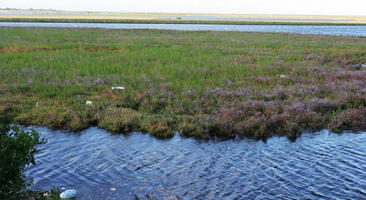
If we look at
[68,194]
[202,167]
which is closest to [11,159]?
[68,194]

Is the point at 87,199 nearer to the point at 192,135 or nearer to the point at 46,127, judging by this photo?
the point at 192,135

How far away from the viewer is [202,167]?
8086 millimetres

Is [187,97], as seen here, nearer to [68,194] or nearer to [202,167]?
[202,167]

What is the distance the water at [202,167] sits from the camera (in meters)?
6.93

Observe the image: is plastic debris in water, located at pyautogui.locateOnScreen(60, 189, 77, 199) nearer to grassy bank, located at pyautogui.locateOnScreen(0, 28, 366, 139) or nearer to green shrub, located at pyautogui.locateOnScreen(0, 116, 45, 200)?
green shrub, located at pyautogui.locateOnScreen(0, 116, 45, 200)

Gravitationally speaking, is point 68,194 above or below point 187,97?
below

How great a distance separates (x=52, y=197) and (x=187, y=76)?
45.0 ft

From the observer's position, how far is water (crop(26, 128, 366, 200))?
6.93 meters

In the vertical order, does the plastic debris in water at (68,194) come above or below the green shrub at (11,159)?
below

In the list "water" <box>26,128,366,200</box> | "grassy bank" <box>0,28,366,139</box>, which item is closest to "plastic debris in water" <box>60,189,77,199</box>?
"water" <box>26,128,366,200</box>

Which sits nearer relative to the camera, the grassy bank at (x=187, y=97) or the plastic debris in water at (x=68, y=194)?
the plastic debris in water at (x=68, y=194)

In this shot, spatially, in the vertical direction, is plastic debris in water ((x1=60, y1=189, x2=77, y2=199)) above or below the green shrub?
below

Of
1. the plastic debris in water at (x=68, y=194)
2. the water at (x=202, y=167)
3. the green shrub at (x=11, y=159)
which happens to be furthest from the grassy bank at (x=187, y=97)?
the green shrub at (x=11, y=159)

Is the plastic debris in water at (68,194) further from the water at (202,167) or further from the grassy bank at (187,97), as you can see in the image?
the grassy bank at (187,97)
